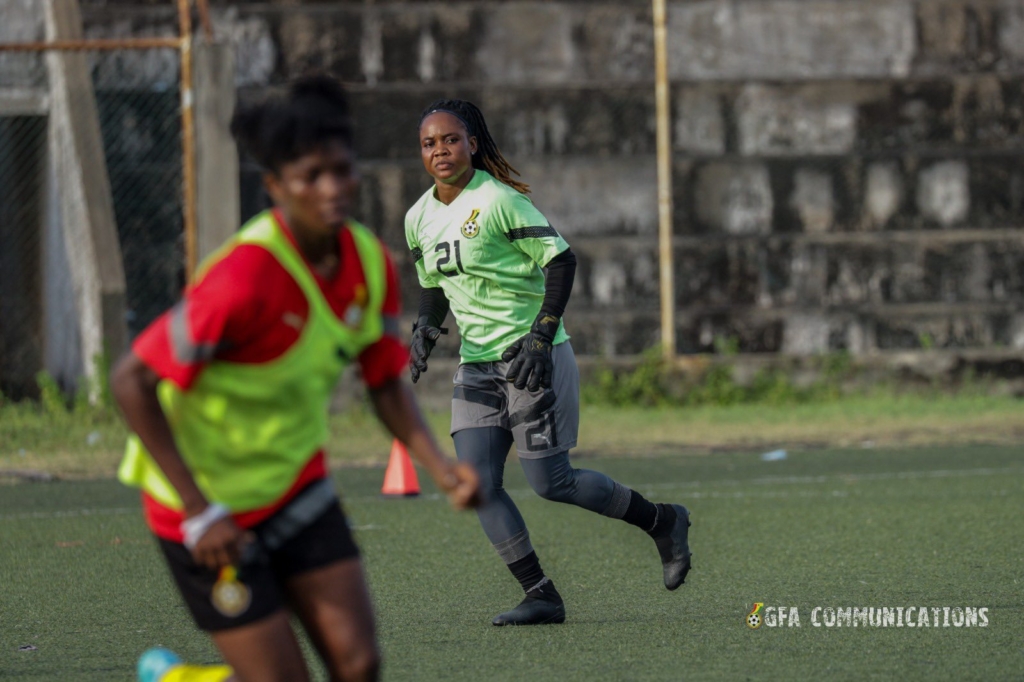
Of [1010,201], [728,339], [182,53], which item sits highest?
[182,53]

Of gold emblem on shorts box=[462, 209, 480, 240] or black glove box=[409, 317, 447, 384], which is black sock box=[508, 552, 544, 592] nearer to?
black glove box=[409, 317, 447, 384]

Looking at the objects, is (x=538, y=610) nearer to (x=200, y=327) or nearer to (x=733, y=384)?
(x=200, y=327)

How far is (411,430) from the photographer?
3.83 metres

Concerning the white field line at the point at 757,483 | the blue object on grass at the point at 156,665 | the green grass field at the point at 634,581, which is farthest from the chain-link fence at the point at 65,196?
the blue object on grass at the point at 156,665

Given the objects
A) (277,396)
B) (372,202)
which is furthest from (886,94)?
(277,396)

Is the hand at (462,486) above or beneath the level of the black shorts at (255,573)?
above

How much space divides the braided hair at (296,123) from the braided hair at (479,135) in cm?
270

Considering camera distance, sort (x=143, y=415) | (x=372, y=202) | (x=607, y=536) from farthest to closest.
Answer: (x=372, y=202), (x=607, y=536), (x=143, y=415)

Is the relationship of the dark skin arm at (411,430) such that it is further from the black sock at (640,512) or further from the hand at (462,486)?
the black sock at (640,512)

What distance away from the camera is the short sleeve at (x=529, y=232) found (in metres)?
6.21

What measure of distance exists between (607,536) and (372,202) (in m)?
8.06

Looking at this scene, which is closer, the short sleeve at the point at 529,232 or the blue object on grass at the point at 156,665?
the blue object on grass at the point at 156,665

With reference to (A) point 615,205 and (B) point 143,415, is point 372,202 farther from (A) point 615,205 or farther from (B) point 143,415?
(B) point 143,415

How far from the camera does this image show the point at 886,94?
16.3m
